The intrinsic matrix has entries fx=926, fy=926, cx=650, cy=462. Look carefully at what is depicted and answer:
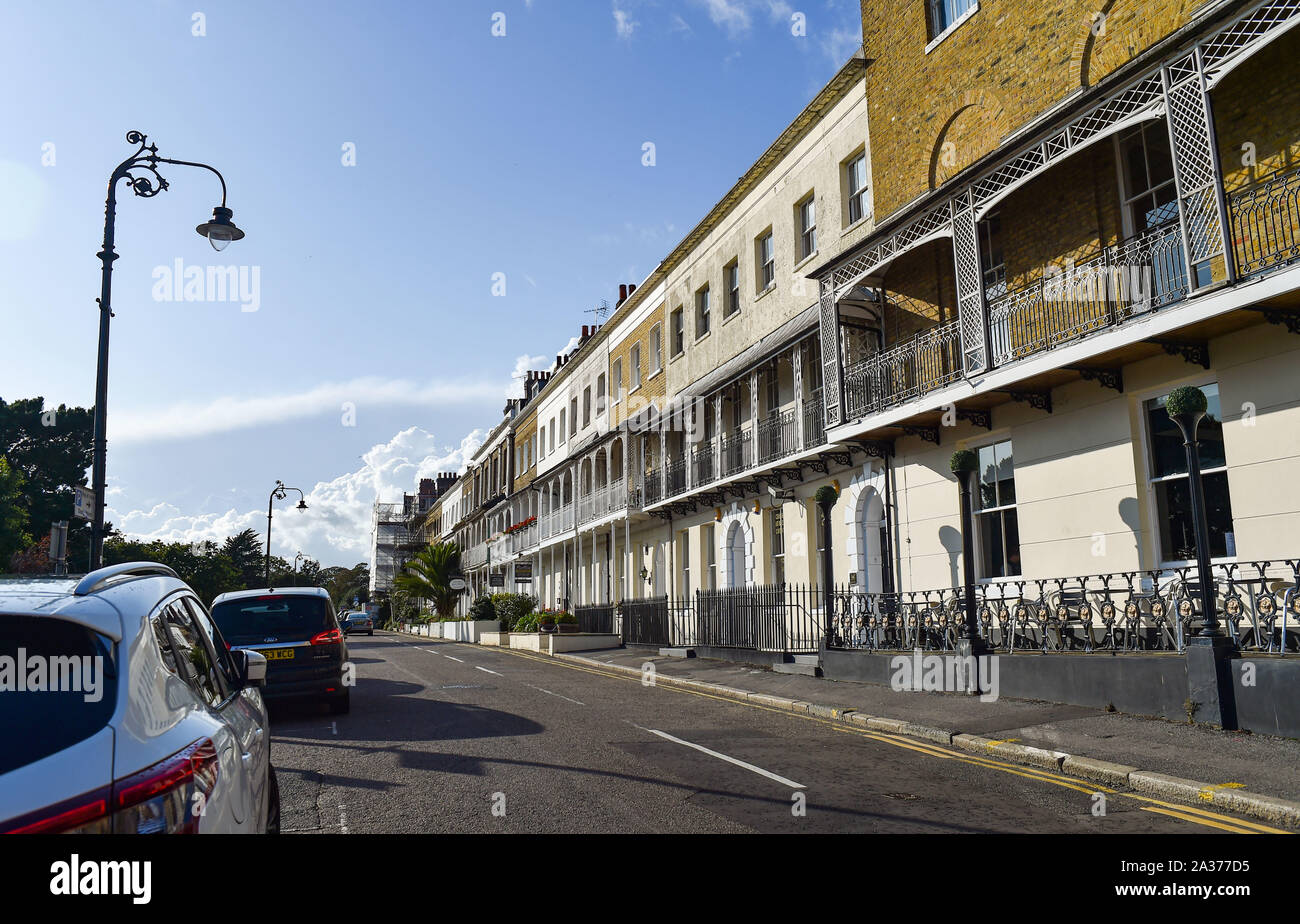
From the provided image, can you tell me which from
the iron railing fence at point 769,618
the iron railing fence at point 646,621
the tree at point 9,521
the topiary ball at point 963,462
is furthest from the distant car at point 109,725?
the tree at point 9,521

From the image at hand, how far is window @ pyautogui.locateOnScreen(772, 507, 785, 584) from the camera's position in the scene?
20.9 metres

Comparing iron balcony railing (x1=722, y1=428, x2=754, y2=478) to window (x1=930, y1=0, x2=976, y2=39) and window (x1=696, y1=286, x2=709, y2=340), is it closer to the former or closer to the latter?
window (x1=696, y1=286, x2=709, y2=340)

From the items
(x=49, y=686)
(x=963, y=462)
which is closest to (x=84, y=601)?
(x=49, y=686)

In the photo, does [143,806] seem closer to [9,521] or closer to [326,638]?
[326,638]

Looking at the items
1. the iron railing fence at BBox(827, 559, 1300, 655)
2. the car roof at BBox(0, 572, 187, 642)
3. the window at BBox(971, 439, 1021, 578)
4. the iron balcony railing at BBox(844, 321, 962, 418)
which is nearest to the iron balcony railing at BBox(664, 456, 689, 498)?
the iron balcony railing at BBox(844, 321, 962, 418)

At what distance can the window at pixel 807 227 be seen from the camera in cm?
2027

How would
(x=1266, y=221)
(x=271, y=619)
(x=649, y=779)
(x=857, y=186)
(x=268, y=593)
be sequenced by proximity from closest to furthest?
(x=649, y=779)
(x=1266, y=221)
(x=271, y=619)
(x=268, y=593)
(x=857, y=186)

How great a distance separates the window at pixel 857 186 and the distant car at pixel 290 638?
1254 centimetres

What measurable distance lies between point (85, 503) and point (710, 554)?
16336 millimetres

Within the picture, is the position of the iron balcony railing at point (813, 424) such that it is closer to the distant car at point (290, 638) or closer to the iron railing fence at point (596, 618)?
the distant car at point (290, 638)

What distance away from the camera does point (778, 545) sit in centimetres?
2116

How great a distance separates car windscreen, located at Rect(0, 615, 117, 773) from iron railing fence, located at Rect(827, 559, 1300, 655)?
9480 millimetres

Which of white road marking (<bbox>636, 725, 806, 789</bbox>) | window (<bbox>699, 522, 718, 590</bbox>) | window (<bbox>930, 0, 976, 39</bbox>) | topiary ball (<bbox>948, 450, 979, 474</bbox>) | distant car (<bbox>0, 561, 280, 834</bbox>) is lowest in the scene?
white road marking (<bbox>636, 725, 806, 789</bbox>)

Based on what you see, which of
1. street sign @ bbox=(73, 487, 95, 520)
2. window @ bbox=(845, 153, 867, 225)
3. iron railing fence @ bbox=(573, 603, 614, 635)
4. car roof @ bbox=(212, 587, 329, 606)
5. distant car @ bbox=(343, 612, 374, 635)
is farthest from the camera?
distant car @ bbox=(343, 612, 374, 635)
